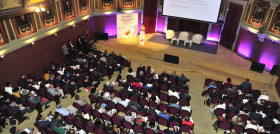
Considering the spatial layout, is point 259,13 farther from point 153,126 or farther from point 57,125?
point 57,125

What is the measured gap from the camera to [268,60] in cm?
1407

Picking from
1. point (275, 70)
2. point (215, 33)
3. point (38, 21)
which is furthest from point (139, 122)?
point (215, 33)

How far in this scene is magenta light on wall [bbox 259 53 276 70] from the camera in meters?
13.8

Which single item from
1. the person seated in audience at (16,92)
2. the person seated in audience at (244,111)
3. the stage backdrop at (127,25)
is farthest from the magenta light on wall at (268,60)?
the person seated in audience at (16,92)

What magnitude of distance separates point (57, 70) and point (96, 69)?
2.28 metres

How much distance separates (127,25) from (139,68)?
6.91 m

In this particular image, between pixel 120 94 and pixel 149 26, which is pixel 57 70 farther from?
pixel 149 26

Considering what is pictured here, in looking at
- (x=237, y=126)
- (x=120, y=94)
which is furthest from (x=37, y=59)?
(x=237, y=126)

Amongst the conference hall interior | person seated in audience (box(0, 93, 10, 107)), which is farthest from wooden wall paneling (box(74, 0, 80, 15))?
person seated in audience (box(0, 93, 10, 107))

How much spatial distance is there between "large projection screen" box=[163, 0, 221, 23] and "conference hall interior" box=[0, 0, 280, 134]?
74mm

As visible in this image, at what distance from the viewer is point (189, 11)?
16.6 m

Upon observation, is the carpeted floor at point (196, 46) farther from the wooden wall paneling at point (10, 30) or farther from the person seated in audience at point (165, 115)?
the wooden wall paneling at point (10, 30)

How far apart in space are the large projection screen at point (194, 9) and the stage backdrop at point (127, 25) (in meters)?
2.83

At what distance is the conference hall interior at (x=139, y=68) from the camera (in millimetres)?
8781
